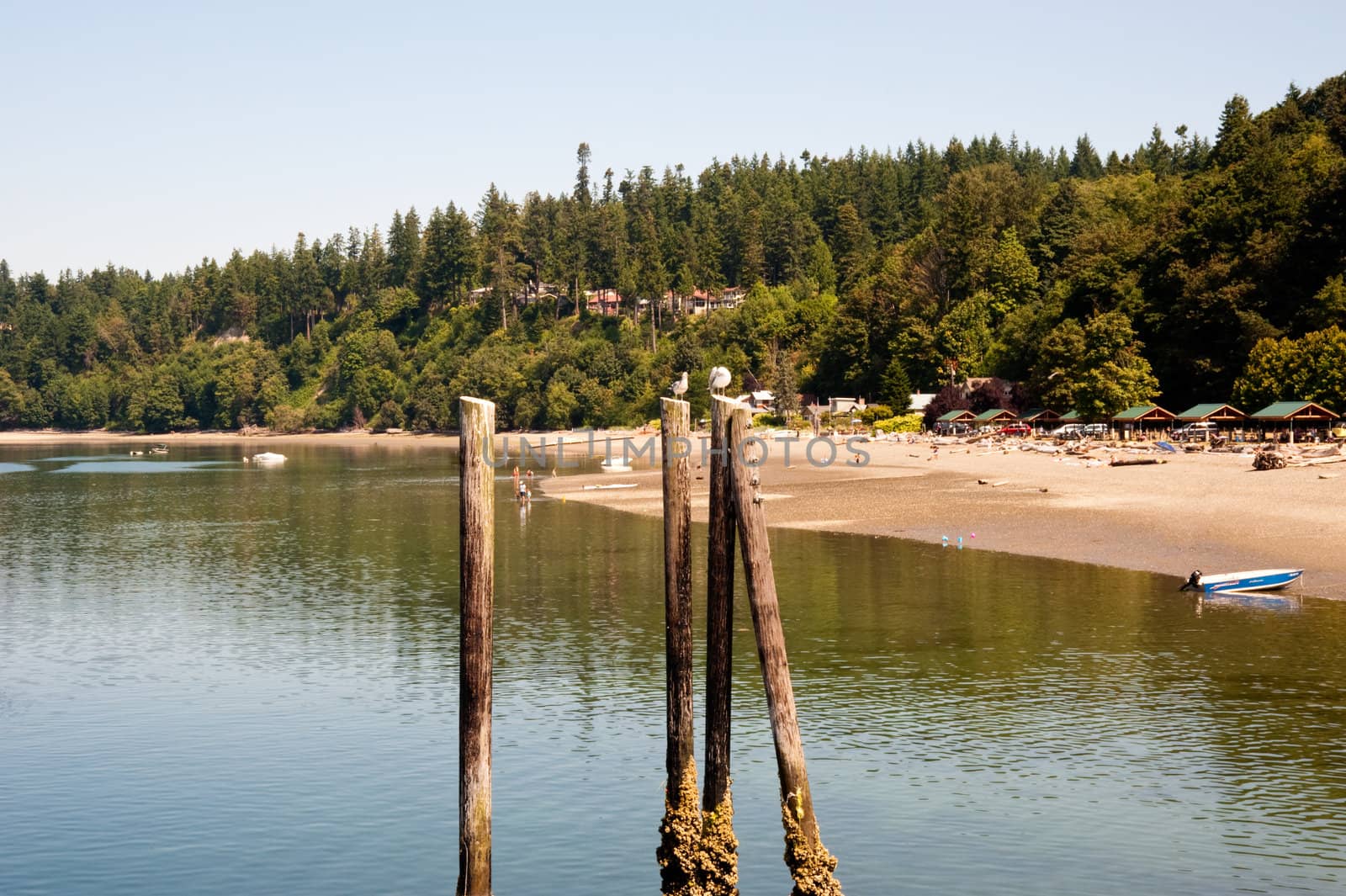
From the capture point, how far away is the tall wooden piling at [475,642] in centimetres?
1268

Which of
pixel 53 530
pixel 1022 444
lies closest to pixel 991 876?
pixel 53 530

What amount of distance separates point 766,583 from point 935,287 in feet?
467

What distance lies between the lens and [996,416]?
114 meters

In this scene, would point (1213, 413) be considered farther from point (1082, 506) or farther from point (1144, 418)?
point (1082, 506)

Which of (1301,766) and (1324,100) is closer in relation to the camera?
(1301,766)

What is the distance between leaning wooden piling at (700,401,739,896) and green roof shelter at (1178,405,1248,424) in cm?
8338

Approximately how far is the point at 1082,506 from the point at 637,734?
34.9 m

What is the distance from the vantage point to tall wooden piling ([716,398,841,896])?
43.0 ft

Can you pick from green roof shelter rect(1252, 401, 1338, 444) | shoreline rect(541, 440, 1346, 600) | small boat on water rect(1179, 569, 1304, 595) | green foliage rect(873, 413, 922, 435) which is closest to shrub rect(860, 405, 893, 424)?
green foliage rect(873, 413, 922, 435)

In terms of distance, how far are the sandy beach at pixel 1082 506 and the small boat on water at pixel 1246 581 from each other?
662 mm

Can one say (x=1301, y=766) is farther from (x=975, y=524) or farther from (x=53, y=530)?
(x=53, y=530)

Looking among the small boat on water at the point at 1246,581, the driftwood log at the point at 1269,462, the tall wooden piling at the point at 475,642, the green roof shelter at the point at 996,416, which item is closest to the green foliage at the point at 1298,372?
the green roof shelter at the point at 996,416

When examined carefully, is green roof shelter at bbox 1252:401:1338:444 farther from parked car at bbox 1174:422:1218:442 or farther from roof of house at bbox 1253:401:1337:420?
parked car at bbox 1174:422:1218:442

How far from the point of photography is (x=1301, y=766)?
19.3 m
